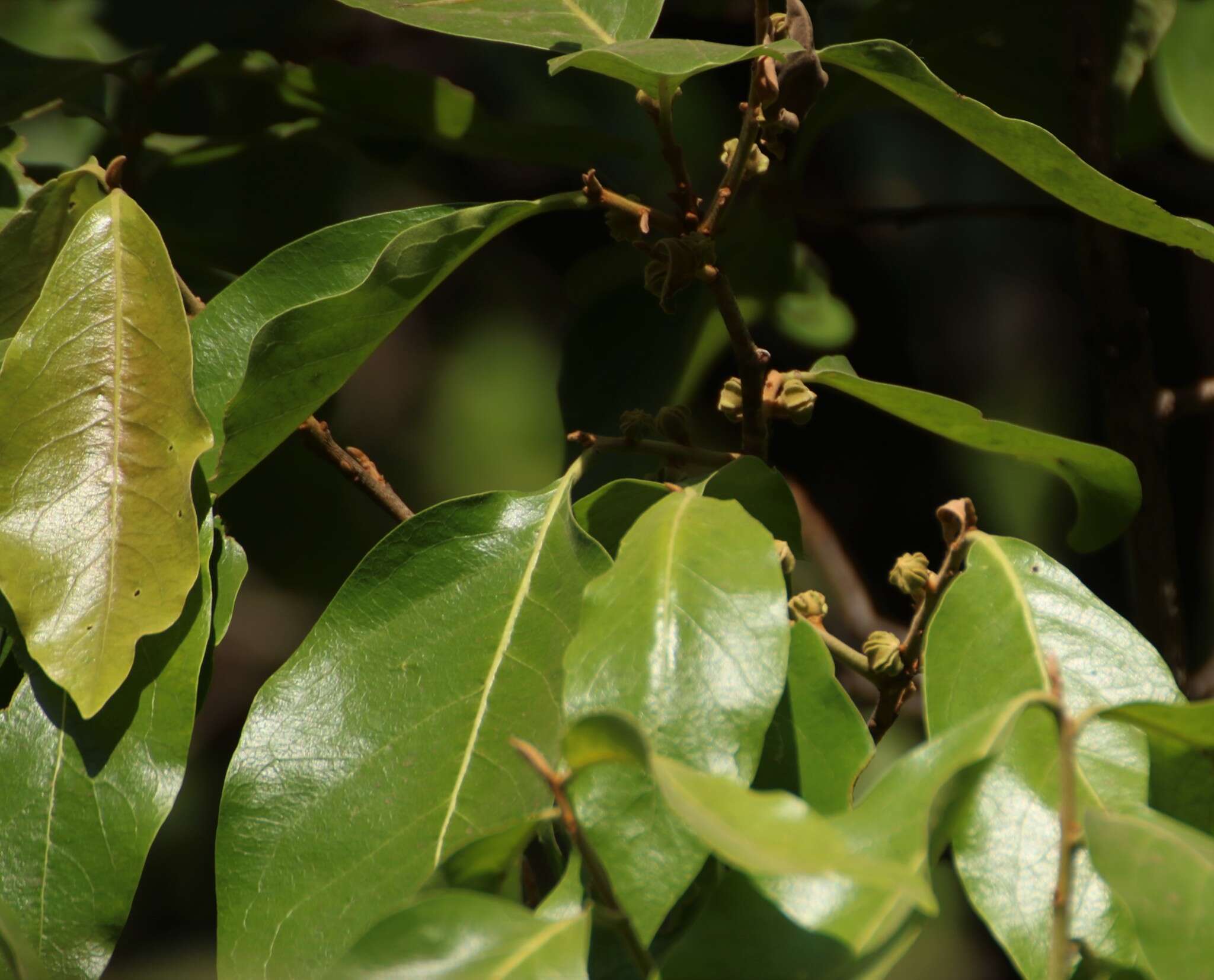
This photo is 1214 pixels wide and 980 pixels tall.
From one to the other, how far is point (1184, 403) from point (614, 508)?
2.64 ft

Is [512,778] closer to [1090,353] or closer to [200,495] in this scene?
[200,495]

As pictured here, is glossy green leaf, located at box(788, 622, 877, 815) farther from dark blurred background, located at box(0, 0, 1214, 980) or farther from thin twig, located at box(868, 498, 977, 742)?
dark blurred background, located at box(0, 0, 1214, 980)

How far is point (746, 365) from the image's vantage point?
842 mm

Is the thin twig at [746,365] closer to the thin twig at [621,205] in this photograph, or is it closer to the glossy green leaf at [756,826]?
the thin twig at [621,205]

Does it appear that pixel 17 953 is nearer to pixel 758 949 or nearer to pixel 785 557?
pixel 758 949

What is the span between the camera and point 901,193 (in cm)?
211

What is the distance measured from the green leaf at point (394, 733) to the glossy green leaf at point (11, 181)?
576mm

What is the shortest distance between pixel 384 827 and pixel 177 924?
1887 millimetres

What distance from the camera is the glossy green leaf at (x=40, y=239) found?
847mm

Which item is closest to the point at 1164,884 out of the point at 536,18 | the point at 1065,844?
the point at 1065,844

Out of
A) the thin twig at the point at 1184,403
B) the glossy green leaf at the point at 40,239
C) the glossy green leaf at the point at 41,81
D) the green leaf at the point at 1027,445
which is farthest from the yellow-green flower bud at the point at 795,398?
the glossy green leaf at the point at 41,81

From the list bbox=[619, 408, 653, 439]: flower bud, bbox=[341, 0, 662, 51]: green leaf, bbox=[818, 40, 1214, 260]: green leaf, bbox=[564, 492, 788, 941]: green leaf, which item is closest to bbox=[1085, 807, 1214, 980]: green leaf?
bbox=[564, 492, 788, 941]: green leaf

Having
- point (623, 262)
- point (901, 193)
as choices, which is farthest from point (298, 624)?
point (901, 193)

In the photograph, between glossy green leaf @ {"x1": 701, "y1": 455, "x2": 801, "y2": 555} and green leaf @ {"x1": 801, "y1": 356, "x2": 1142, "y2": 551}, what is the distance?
3.2 inches
